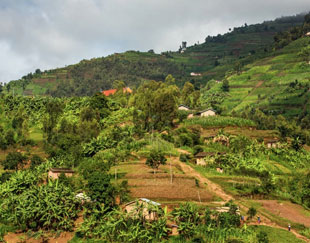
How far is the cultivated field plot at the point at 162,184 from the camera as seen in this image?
1657 inches

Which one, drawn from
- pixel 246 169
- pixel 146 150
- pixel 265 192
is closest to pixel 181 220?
pixel 265 192

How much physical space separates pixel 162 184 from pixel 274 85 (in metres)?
82.0

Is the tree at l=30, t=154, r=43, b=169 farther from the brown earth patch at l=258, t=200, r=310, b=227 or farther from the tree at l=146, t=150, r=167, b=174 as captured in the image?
the brown earth patch at l=258, t=200, r=310, b=227

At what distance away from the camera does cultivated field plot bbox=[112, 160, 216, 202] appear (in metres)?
42.1

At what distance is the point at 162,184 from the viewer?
4525 cm

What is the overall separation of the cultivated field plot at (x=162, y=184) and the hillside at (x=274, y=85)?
46.7 meters

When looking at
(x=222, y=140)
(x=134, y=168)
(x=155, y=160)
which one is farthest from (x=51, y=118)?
(x=222, y=140)

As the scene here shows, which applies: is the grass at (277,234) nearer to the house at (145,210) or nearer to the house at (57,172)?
the house at (145,210)

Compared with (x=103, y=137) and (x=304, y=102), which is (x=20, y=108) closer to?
(x=103, y=137)

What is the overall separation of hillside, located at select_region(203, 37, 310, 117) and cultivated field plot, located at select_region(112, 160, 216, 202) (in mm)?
46696

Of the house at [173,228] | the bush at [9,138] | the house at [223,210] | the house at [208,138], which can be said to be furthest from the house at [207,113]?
the house at [173,228]

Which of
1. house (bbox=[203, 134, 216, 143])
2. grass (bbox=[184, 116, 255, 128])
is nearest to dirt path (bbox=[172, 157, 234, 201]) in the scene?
house (bbox=[203, 134, 216, 143])

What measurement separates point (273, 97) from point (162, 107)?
48757 millimetres

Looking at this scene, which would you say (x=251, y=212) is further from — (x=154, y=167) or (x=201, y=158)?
(x=201, y=158)
